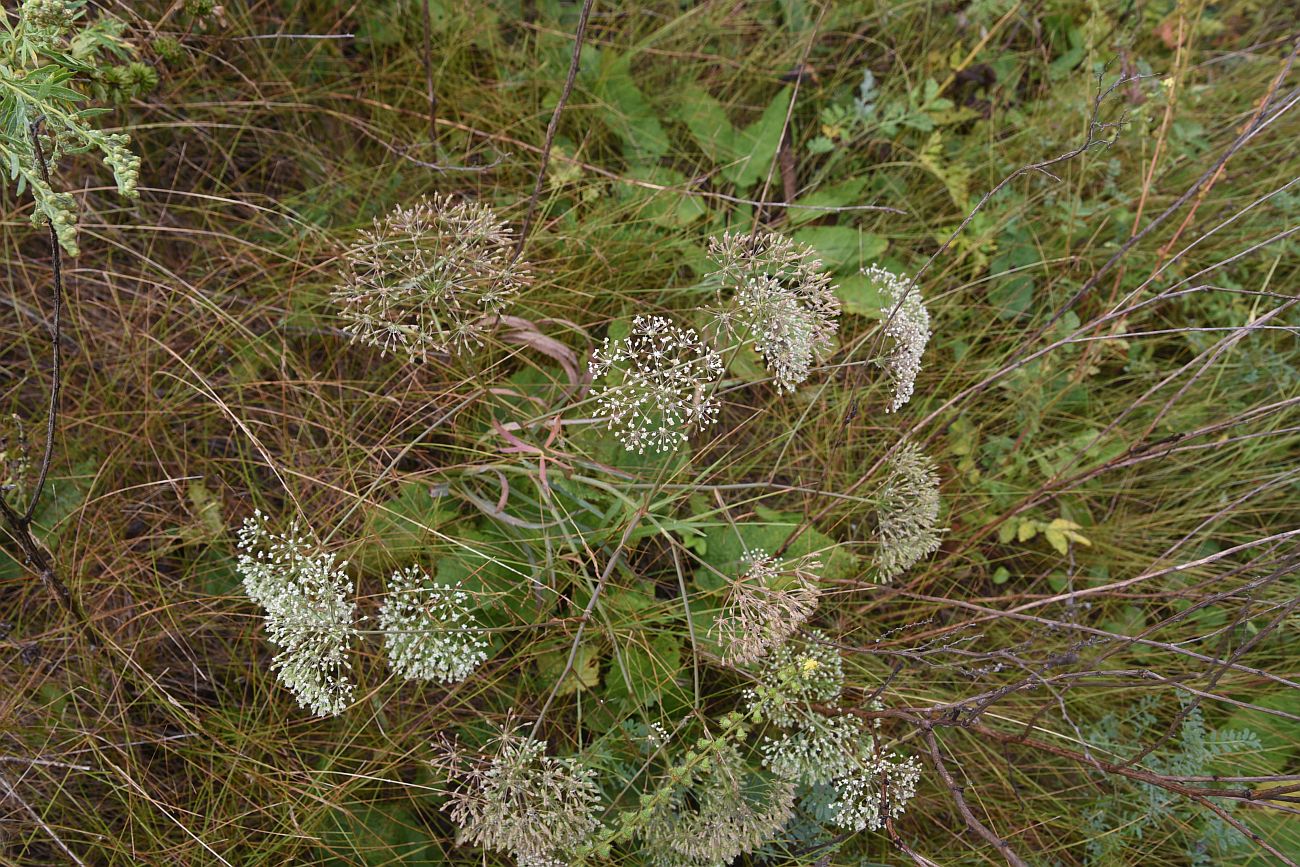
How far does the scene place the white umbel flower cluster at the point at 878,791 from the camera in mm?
2348

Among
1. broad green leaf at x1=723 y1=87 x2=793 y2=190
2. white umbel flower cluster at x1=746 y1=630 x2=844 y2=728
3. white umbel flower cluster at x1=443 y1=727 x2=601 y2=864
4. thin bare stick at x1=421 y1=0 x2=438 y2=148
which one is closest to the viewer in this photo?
white umbel flower cluster at x1=443 y1=727 x2=601 y2=864

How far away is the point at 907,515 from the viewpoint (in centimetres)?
252

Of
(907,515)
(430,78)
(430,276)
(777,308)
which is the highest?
(430,78)

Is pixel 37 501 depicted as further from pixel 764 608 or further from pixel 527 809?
pixel 764 608

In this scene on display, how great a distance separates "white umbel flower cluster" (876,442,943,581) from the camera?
2.51m

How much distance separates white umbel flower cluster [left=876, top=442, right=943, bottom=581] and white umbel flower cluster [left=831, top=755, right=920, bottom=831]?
545 mm

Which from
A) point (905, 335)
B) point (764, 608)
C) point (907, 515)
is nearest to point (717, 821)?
point (764, 608)

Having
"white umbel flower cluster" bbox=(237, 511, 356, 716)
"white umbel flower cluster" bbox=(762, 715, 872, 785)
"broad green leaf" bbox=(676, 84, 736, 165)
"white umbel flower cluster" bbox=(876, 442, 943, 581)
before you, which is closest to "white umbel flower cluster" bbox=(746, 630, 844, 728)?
"white umbel flower cluster" bbox=(762, 715, 872, 785)

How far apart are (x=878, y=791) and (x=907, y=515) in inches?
31.8

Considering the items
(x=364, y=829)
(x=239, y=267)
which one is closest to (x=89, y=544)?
(x=239, y=267)

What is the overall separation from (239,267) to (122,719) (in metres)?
1.48

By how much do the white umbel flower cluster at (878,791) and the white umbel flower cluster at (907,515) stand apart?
1.79ft

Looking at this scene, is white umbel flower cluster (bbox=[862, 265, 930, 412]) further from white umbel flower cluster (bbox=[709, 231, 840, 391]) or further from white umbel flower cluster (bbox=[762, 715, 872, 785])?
white umbel flower cluster (bbox=[762, 715, 872, 785])

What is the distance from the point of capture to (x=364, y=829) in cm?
253
